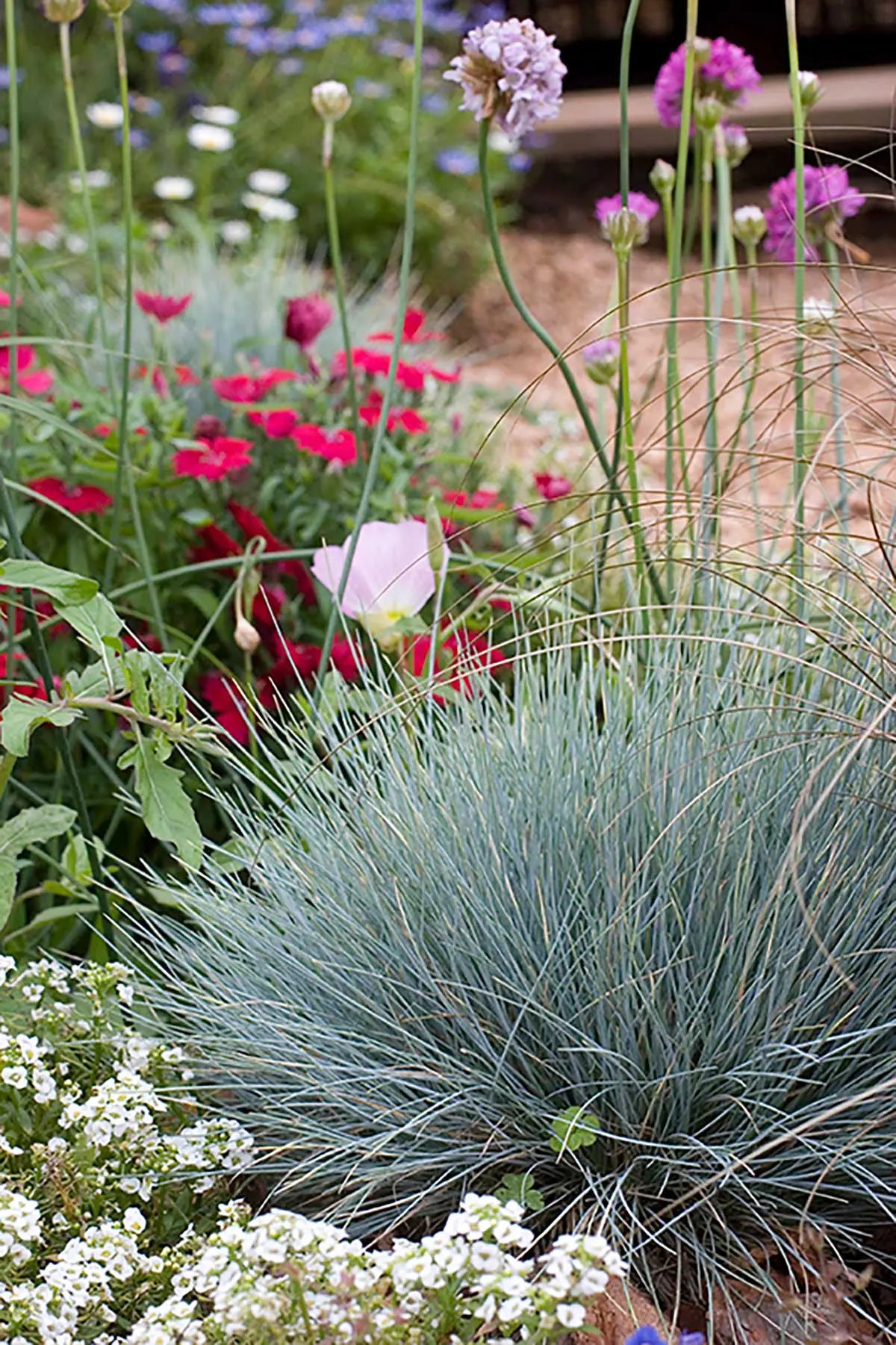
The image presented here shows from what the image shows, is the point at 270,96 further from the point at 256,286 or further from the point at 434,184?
the point at 256,286

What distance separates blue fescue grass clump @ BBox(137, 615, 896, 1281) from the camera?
116 centimetres

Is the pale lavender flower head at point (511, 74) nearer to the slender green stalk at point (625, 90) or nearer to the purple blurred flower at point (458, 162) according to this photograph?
the slender green stalk at point (625, 90)

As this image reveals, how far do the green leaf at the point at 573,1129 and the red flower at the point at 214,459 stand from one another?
3.14ft

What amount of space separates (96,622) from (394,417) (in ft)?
2.91

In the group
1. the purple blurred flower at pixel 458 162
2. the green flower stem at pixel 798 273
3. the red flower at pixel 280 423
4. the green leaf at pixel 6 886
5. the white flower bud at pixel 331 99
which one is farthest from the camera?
the purple blurred flower at pixel 458 162

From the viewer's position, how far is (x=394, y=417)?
210cm

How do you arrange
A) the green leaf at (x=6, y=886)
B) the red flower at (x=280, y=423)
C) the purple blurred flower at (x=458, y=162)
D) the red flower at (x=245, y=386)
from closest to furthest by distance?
1. the green leaf at (x=6, y=886)
2. the red flower at (x=280, y=423)
3. the red flower at (x=245, y=386)
4. the purple blurred flower at (x=458, y=162)

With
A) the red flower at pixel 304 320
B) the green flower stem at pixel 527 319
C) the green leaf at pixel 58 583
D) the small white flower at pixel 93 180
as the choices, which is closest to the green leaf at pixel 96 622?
the green leaf at pixel 58 583

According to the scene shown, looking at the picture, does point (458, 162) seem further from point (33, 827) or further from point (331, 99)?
point (33, 827)

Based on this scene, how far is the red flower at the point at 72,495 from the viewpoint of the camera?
188cm

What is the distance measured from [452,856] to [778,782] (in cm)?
27

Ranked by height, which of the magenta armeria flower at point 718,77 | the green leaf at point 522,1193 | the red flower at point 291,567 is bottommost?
the green leaf at point 522,1193

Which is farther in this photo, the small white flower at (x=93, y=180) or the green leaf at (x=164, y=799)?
the small white flower at (x=93, y=180)

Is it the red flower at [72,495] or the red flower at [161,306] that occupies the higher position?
the red flower at [161,306]
